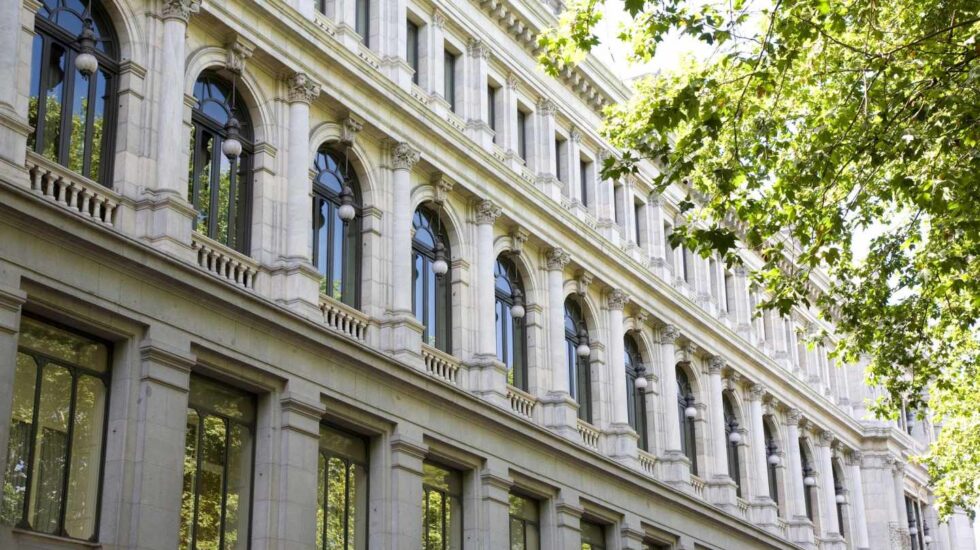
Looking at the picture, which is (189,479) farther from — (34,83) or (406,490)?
(34,83)

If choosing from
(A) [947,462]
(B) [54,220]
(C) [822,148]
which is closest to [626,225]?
(A) [947,462]

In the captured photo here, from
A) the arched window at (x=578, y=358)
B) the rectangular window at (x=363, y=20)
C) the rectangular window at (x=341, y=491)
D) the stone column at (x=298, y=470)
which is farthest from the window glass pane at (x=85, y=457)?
the arched window at (x=578, y=358)

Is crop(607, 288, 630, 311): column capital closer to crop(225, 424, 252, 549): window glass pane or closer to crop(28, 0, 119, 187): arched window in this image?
crop(225, 424, 252, 549): window glass pane

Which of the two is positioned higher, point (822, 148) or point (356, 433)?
point (822, 148)

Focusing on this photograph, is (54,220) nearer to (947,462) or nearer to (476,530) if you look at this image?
(476,530)

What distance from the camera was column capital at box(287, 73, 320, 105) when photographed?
28.5m

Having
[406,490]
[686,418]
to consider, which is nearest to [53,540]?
[406,490]

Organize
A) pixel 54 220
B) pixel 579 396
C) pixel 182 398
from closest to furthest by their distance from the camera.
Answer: pixel 54 220 < pixel 182 398 < pixel 579 396

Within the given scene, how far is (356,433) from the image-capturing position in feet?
93.7

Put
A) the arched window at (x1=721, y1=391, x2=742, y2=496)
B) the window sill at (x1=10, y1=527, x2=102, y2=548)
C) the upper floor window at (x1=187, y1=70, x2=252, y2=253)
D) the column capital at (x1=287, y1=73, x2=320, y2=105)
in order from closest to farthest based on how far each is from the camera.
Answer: the window sill at (x1=10, y1=527, x2=102, y2=548) → the upper floor window at (x1=187, y1=70, x2=252, y2=253) → the column capital at (x1=287, y1=73, x2=320, y2=105) → the arched window at (x1=721, y1=391, x2=742, y2=496)

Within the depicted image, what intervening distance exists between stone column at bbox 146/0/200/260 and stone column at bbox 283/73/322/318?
270cm

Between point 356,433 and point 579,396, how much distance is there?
10999mm

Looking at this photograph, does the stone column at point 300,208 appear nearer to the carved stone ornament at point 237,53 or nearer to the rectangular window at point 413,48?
the carved stone ornament at point 237,53

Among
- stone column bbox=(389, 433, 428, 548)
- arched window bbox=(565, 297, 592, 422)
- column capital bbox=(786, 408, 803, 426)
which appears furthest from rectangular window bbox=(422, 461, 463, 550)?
column capital bbox=(786, 408, 803, 426)
